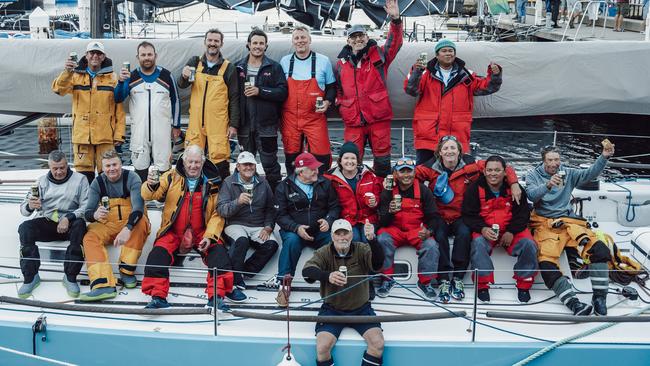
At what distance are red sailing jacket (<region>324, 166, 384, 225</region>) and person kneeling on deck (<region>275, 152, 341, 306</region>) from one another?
0.05 metres

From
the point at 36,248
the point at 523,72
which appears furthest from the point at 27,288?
the point at 523,72

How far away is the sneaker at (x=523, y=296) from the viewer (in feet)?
17.6

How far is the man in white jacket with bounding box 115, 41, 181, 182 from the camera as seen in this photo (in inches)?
231

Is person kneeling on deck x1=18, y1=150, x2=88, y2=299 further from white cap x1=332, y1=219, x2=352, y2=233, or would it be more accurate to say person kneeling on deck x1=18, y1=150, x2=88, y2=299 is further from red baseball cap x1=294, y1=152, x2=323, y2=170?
white cap x1=332, y1=219, x2=352, y2=233

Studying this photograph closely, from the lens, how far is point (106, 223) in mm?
5652

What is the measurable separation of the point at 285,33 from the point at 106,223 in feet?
23.4

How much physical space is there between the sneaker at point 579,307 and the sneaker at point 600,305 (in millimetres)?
83

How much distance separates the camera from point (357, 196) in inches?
218

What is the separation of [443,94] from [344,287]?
1869 millimetres

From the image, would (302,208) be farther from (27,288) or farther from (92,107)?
(27,288)

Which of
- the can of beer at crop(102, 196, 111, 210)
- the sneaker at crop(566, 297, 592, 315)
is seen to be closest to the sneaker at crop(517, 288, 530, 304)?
the sneaker at crop(566, 297, 592, 315)

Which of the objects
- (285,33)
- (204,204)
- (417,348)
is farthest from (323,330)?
(285,33)

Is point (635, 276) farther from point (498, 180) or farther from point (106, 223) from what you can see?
point (106, 223)

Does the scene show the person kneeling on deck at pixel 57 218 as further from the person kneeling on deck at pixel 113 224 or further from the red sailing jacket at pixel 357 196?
the red sailing jacket at pixel 357 196
